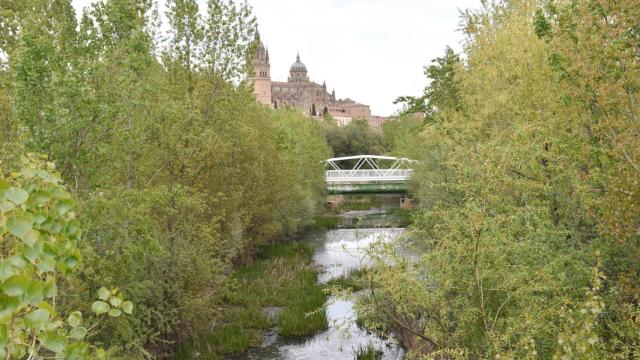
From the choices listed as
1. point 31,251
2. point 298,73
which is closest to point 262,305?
point 31,251

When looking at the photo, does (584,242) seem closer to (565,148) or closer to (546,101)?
(565,148)

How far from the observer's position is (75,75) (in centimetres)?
974

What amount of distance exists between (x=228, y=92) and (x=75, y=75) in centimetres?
753

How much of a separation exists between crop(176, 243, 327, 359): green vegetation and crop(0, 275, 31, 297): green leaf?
1012 centimetres

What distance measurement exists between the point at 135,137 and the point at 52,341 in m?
8.52

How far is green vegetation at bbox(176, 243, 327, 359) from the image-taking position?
1451 cm

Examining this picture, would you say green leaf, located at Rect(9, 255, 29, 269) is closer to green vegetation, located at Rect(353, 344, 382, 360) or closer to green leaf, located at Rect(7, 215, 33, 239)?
green leaf, located at Rect(7, 215, 33, 239)

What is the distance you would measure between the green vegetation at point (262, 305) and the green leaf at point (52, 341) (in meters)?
9.57

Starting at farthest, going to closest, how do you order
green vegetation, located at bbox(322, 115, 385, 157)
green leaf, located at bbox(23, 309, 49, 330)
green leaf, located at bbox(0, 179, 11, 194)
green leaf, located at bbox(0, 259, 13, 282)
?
green vegetation, located at bbox(322, 115, 385, 157) < green leaf, located at bbox(23, 309, 49, 330) < green leaf, located at bbox(0, 179, 11, 194) < green leaf, located at bbox(0, 259, 13, 282)

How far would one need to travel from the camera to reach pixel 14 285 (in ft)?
7.67

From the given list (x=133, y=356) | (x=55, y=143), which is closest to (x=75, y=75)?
(x=55, y=143)

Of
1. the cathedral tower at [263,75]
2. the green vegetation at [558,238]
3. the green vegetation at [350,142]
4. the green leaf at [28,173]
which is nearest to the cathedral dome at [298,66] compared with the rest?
the cathedral tower at [263,75]

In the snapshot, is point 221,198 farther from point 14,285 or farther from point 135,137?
point 14,285

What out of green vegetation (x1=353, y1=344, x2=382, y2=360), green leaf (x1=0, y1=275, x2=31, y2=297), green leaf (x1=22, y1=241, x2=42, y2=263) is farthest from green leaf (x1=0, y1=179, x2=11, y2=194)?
green vegetation (x1=353, y1=344, x2=382, y2=360)
